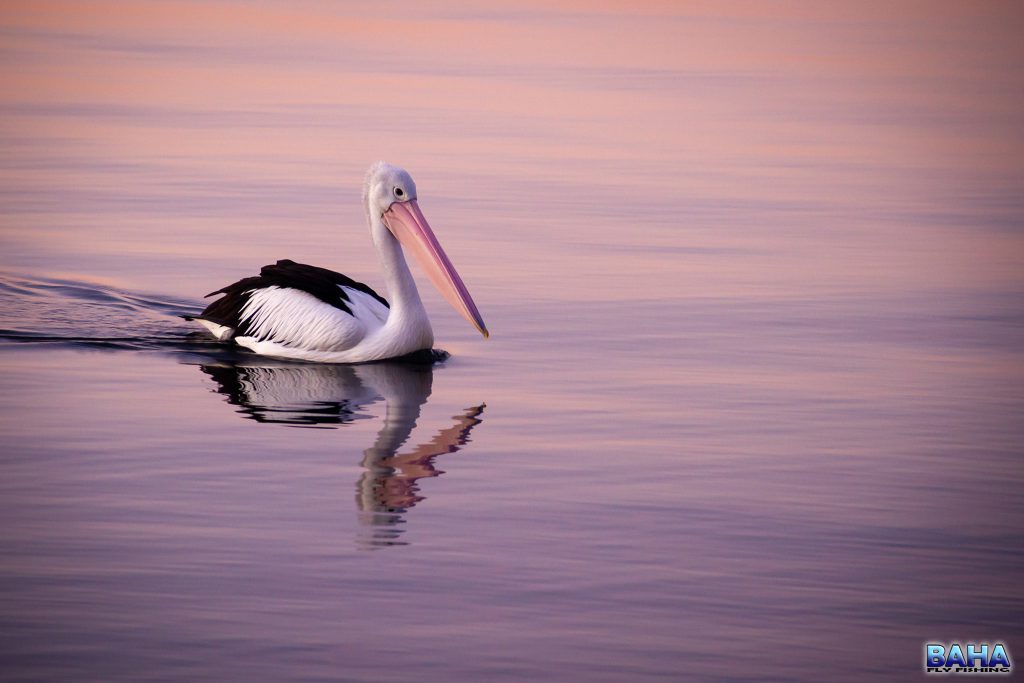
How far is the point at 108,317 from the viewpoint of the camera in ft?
29.1

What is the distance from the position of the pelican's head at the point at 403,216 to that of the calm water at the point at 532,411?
0.44m

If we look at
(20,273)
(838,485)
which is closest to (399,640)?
(838,485)

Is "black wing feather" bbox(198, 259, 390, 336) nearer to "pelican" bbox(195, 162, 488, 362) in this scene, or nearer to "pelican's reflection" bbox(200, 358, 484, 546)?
"pelican" bbox(195, 162, 488, 362)

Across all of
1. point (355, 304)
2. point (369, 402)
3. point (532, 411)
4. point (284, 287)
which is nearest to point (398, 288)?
point (355, 304)

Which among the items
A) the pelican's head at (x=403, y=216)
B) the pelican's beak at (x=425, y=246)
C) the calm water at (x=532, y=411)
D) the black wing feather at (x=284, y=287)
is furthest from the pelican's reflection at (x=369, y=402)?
the pelican's head at (x=403, y=216)

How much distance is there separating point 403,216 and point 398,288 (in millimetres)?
440

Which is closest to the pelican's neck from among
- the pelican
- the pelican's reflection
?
the pelican

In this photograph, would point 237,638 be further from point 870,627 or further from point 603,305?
point 603,305

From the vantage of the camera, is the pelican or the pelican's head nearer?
the pelican

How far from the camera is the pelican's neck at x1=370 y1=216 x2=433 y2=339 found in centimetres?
820

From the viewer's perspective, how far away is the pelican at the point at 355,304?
821 cm

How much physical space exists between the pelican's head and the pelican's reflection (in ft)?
2.01

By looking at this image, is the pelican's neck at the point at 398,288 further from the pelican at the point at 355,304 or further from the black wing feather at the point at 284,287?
the black wing feather at the point at 284,287

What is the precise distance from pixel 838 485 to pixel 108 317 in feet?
14.0
